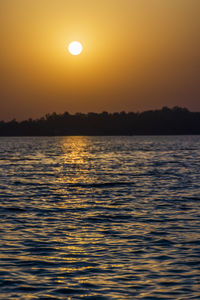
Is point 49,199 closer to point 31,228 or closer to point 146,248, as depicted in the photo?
point 31,228

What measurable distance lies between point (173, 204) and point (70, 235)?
10.7 m

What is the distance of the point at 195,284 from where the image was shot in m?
13.8

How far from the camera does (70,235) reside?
20109 millimetres

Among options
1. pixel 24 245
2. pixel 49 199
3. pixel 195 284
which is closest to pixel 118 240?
pixel 24 245

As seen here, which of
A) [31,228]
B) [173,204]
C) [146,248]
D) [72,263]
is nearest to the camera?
[72,263]

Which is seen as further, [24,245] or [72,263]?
[24,245]

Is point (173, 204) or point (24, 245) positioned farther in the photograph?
point (173, 204)

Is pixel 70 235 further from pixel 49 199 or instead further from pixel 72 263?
pixel 49 199

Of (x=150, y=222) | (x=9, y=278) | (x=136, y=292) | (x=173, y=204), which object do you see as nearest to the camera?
(x=136, y=292)

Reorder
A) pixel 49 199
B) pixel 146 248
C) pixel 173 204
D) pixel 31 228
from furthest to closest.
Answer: pixel 49 199 < pixel 173 204 < pixel 31 228 < pixel 146 248

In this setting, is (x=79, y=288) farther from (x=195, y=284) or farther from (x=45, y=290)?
(x=195, y=284)

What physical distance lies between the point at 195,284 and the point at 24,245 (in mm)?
6922

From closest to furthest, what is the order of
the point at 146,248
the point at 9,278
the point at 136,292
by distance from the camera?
the point at 136,292
the point at 9,278
the point at 146,248

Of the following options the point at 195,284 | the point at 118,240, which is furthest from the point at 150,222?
the point at 195,284
